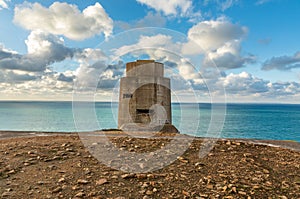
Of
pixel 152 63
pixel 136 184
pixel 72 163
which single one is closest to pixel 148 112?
pixel 152 63

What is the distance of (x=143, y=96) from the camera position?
42.5 feet

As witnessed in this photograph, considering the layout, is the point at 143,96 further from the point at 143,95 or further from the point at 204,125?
the point at 204,125

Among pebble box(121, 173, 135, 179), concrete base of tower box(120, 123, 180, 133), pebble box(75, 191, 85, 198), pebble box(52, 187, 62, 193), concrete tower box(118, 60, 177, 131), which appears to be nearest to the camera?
pebble box(75, 191, 85, 198)

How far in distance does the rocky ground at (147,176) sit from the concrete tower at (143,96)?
21.7 ft

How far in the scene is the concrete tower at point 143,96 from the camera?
42.5 feet

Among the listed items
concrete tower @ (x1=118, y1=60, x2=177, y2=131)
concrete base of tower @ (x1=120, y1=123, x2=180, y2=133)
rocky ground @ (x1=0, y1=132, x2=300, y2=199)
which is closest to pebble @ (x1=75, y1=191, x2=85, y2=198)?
rocky ground @ (x1=0, y1=132, x2=300, y2=199)

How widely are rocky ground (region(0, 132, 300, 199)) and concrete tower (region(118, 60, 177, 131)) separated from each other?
662cm

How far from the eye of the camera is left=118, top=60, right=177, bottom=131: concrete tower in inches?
510

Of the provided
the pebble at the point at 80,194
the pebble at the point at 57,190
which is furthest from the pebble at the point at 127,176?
the pebble at the point at 57,190

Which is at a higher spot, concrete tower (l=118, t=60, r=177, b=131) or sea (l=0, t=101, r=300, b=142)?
concrete tower (l=118, t=60, r=177, b=131)

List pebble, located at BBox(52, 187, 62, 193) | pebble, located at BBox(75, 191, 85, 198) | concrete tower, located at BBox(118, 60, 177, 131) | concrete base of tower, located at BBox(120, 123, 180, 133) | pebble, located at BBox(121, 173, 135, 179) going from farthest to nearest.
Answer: concrete tower, located at BBox(118, 60, 177, 131) < concrete base of tower, located at BBox(120, 123, 180, 133) < pebble, located at BBox(121, 173, 135, 179) < pebble, located at BBox(52, 187, 62, 193) < pebble, located at BBox(75, 191, 85, 198)

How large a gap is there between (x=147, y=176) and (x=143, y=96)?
8457 mm

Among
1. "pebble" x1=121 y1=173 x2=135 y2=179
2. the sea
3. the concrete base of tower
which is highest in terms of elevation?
the concrete base of tower

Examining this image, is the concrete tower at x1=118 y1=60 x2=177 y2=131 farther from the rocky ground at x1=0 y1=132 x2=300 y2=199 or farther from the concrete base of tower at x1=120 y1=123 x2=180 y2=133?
the rocky ground at x1=0 y1=132 x2=300 y2=199
